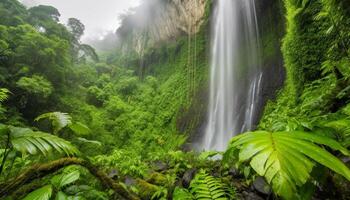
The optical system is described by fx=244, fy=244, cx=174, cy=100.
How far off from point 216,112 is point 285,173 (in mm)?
13672

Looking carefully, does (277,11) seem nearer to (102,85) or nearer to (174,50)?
(174,50)

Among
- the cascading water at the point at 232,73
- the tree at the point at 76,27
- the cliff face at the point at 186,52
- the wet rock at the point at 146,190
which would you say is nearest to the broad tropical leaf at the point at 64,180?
the wet rock at the point at 146,190

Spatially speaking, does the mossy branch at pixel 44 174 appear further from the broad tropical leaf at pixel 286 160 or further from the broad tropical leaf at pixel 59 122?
the broad tropical leaf at pixel 286 160

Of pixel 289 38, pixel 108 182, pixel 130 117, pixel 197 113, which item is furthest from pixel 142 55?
pixel 108 182

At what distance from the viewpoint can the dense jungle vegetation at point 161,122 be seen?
37.7 inches

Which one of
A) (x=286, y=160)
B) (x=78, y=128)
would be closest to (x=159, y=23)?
(x=78, y=128)

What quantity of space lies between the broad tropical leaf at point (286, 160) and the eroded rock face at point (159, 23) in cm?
1900

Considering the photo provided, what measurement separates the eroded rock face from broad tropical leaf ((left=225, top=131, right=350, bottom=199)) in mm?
19000

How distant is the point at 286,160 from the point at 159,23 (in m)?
26.1

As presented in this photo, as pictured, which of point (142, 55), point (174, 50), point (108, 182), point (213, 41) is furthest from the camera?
point (142, 55)

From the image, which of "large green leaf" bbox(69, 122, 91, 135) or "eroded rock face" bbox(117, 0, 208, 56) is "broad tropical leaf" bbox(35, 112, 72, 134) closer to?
"large green leaf" bbox(69, 122, 91, 135)

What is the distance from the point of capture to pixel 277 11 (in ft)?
42.5

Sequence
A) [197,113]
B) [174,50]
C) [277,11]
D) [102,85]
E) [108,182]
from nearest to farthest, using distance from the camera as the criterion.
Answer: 1. [108,182]
2. [277,11]
3. [197,113]
4. [174,50]
5. [102,85]

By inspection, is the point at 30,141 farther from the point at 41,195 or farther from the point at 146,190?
the point at 146,190
